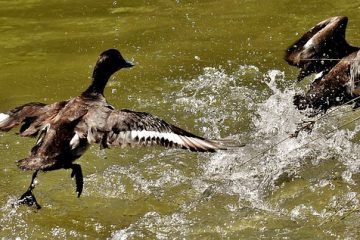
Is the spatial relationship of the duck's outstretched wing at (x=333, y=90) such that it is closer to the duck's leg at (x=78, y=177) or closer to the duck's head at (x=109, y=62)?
the duck's head at (x=109, y=62)

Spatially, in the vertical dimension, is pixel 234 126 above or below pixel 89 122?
below

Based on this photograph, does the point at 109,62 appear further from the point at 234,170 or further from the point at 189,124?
the point at 234,170

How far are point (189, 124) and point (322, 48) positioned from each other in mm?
1650

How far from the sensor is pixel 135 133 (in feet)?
23.1

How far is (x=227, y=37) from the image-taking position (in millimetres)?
11125

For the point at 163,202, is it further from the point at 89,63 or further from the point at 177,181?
the point at 89,63

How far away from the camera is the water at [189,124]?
24.2ft

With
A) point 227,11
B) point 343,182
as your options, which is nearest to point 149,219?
point 343,182

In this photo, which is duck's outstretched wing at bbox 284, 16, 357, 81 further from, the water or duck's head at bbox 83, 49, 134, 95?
duck's head at bbox 83, 49, 134, 95

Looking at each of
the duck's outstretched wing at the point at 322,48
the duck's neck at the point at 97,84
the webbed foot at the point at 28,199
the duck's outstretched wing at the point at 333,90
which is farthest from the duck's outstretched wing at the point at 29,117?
the duck's outstretched wing at the point at 322,48

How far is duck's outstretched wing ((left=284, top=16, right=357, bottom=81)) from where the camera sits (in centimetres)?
864

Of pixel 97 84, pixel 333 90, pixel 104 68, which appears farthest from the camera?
pixel 333 90

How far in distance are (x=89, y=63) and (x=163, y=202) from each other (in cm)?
342

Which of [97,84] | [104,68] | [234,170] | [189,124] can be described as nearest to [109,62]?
Answer: [104,68]
